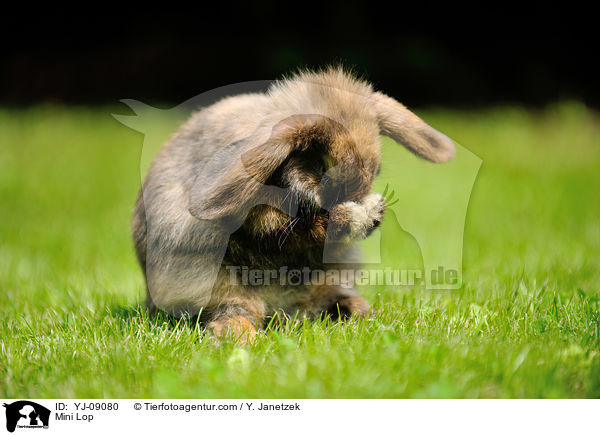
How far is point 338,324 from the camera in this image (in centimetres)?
254

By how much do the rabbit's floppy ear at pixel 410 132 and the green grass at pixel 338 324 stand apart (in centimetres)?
70

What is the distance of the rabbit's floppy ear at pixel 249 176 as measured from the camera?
89.7 inches

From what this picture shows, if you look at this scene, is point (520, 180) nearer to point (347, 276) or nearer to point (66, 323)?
point (347, 276)

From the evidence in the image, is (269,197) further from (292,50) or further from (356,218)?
(292,50)

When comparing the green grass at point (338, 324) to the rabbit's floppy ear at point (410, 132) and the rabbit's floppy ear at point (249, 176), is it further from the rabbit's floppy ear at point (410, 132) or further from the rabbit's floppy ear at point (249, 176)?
the rabbit's floppy ear at point (410, 132)

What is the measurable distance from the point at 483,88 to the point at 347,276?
232 inches

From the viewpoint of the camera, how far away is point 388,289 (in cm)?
326

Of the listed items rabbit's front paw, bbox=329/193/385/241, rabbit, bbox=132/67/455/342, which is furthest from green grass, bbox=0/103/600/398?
rabbit's front paw, bbox=329/193/385/241

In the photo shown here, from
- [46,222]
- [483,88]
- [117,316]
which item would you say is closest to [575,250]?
[117,316]
